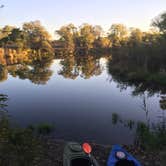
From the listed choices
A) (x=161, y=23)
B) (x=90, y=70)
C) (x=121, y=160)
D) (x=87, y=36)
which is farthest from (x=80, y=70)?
(x=87, y=36)

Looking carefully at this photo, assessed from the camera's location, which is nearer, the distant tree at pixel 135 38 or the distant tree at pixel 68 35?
the distant tree at pixel 135 38

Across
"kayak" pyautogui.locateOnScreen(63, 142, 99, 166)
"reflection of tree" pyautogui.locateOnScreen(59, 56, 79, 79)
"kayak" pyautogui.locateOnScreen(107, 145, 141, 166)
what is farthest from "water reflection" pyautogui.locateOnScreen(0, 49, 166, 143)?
"reflection of tree" pyautogui.locateOnScreen(59, 56, 79, 79)

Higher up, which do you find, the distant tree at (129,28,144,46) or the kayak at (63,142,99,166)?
the distant tree at (129,28,144,46)

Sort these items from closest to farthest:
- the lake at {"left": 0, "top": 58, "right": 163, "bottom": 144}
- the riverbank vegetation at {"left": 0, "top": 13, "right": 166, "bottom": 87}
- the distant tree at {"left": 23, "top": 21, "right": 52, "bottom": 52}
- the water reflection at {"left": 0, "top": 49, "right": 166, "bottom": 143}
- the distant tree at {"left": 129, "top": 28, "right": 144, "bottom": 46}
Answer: the lake at {"left": 0, "top": 58, "right": 163, "bottom": 144} < the water reflection at {"left": 0, "top": 49, "right": 166, "bottom": 143} < the riverbank vegetation at {"left": 0, "top": 13, "right": 166, "bottom": 87} < the distant tree at {"left": 129, "top": 28, "right": 144, "bottom": 46} < the distant tree at {"left": 23, "top": 21, "right": 52, "bottom": 52}

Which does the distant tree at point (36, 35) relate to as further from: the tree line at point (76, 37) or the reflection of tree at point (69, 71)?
the reflection of tree at point (69, 71)

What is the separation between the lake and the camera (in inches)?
508

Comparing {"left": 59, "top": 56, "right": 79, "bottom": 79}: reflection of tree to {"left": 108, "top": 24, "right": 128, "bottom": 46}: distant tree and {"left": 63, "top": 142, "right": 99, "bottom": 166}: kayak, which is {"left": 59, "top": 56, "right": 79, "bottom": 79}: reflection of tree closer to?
{"left": 63, "top": 142, "right": 99, "bottom": 166}: kayak

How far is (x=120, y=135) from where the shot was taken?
12266 mm

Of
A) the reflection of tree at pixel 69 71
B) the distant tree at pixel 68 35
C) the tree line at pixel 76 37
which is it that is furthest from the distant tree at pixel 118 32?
the reflection of tree at pixel 69 71

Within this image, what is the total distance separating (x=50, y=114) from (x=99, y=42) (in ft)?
260

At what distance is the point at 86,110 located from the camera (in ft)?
57.7

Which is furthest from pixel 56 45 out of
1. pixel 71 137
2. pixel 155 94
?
pixel 71 137

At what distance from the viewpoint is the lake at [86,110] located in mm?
12898

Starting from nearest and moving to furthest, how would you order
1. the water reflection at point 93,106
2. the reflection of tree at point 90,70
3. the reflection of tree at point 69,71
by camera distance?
the water reflection at point 93,106
the reflection of tree at point 69,71
the reflection of tree at point 90,70
